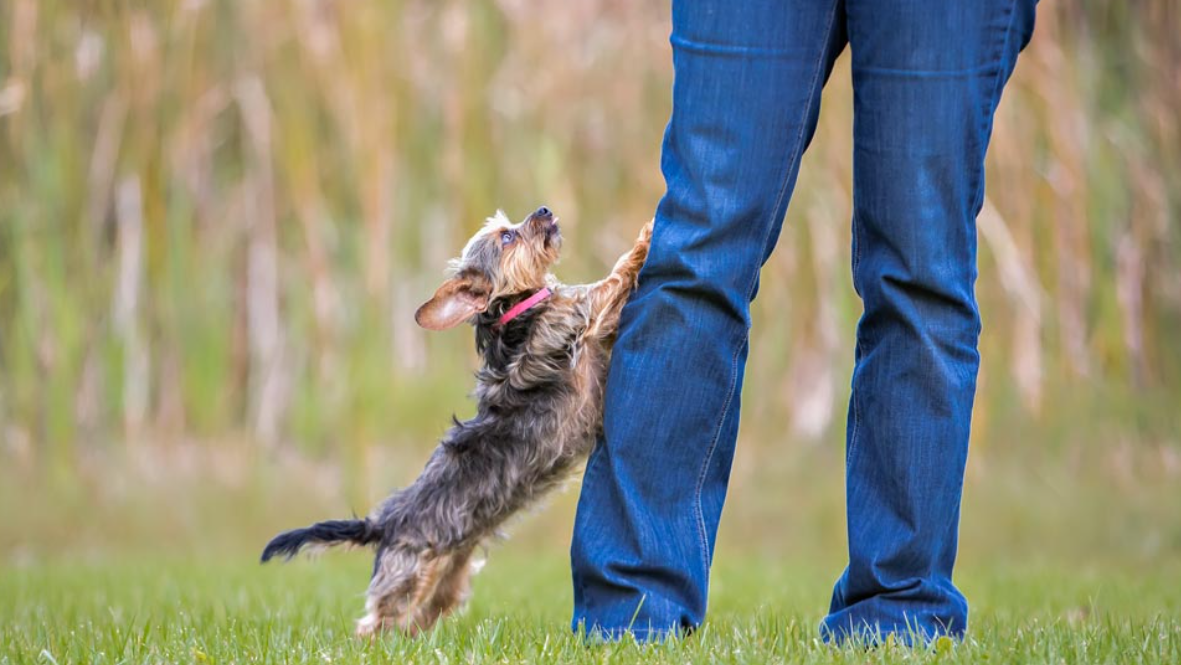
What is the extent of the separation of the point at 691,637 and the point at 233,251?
4892 mm

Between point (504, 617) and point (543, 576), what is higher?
point (504, 617)

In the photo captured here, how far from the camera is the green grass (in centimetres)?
258

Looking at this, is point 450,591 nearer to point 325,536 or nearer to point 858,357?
point 325,536

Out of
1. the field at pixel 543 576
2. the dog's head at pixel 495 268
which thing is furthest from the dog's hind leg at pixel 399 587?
the dog's head at pixel 495 268

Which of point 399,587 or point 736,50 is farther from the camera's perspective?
point 399,587

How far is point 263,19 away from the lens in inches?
276

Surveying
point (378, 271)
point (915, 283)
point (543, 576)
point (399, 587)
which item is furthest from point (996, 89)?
point (378, 271)

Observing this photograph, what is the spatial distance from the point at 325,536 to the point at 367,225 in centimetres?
361

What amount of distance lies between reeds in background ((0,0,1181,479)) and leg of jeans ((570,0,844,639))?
4054 mm

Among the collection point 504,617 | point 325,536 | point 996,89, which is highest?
point 996,89

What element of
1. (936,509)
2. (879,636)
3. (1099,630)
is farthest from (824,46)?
(1099,630)

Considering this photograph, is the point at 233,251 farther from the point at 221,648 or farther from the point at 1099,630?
the point at 1099,630

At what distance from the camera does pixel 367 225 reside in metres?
6.94

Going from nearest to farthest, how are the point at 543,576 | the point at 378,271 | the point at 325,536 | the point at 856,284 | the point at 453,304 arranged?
1. the point at 856,284
2. the point at 453,304
3. the point at 325,536
4. the point at 543,576
5. the point at 378,271
